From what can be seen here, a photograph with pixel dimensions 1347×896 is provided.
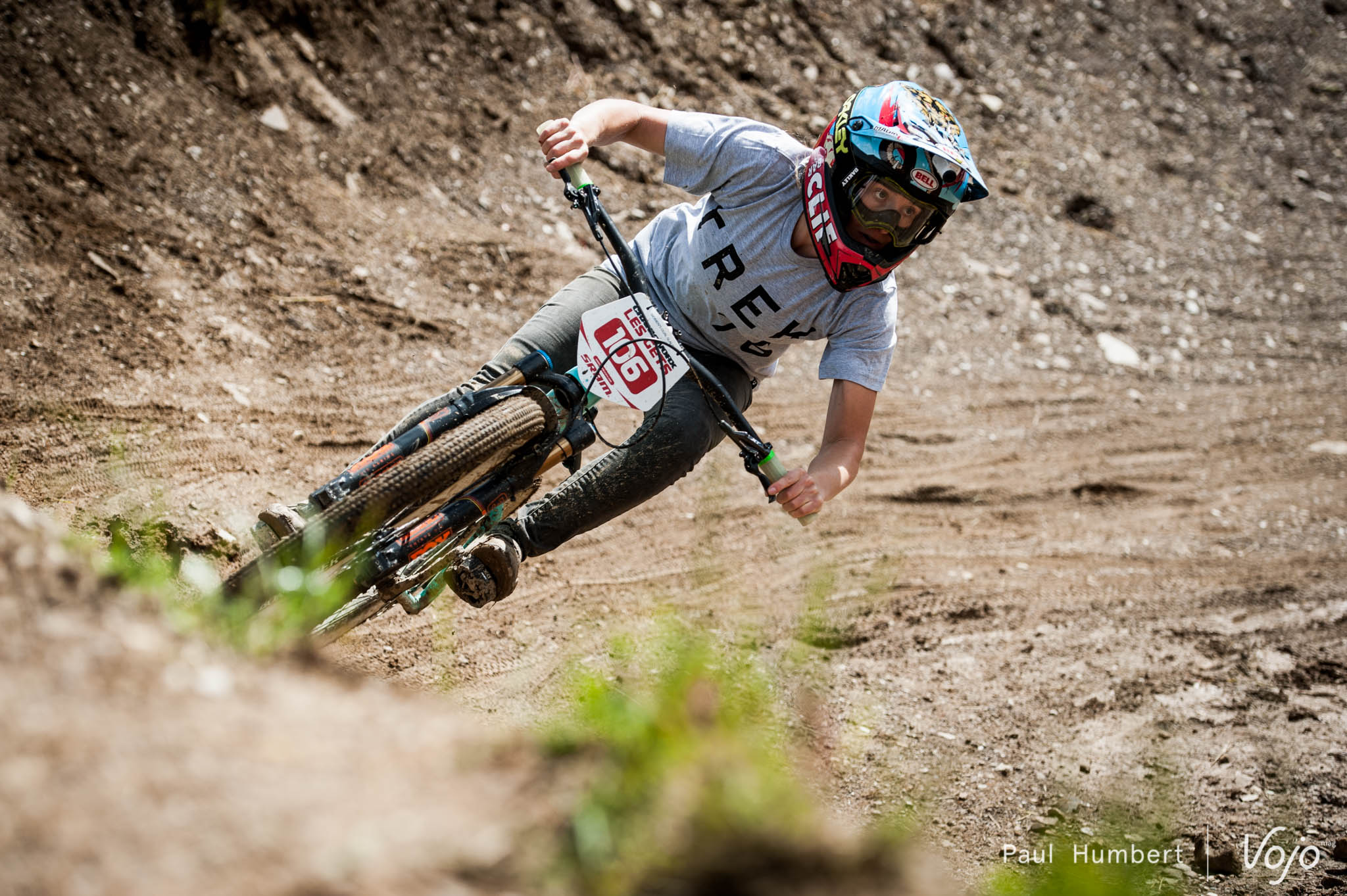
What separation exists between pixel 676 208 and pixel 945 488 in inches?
109

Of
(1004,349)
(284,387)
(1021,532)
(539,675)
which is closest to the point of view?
(539,675)

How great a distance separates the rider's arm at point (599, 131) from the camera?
3.25 metres

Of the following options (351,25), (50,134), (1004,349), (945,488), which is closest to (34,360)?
(50,134)

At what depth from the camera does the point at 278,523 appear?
307 centimetres

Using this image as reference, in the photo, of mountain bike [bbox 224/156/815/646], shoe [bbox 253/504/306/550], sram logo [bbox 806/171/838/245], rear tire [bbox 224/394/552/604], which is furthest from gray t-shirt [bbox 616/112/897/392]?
shoe [bbox 253/504/306/550]

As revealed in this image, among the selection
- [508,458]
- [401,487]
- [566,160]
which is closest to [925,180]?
[566,160]

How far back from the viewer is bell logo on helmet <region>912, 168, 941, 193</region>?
3246 mm

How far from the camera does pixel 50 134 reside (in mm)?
5219

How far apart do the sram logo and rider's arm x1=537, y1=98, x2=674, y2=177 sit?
0.59 metres

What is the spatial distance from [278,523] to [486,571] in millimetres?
727

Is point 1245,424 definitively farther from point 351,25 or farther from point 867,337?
point 351,25

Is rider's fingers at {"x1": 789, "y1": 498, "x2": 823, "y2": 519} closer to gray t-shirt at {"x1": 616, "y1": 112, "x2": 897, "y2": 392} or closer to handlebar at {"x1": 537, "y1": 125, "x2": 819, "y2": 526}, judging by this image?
handlebar at {"x1": 537, "y1": 125, "x2": 819, "y2": 526}

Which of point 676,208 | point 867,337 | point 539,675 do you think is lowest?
point 539,675

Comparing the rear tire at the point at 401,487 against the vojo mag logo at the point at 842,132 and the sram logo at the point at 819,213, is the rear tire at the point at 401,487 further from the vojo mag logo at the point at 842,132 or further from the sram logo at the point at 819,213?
the vojo mag logo at the point at 842,132
